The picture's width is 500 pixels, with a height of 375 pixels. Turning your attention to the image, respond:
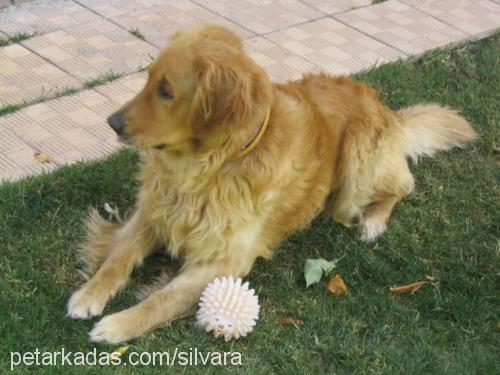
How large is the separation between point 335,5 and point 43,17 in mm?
2657

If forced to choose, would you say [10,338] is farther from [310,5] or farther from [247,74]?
[310,5]

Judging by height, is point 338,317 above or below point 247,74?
below

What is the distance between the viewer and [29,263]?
3775mm

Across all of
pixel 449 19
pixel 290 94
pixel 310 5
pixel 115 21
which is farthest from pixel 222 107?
pixel 449 19

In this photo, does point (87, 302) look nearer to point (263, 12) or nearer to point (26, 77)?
point (26, 77)

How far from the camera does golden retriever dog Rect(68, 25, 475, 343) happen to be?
3.30 m

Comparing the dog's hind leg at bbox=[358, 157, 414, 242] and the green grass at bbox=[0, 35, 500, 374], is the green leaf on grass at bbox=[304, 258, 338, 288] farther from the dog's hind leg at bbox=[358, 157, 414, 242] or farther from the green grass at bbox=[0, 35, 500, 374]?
the dog's hind leg at bbox=[358, 157, 414, 242]

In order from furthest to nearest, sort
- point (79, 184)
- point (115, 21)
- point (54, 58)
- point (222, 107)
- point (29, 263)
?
1. point (115, 21)
2. point (54, 58)
3. point (79, 184)
4. point (29, 263)
5. point (222, 107)

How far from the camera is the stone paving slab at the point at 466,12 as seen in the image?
702 centimetres

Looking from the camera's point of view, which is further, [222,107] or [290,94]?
[290,94]

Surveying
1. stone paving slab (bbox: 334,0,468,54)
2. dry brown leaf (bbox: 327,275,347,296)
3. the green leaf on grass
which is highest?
stone paving slab (bbox: 334,0,468,54)

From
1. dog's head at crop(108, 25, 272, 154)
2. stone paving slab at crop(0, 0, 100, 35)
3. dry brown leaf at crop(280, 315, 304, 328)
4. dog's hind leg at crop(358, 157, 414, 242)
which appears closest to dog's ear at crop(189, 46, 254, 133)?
dog's head at crop(108, 25, 272, 154)

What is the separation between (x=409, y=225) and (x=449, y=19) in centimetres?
326

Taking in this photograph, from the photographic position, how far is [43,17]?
6.09 metres
